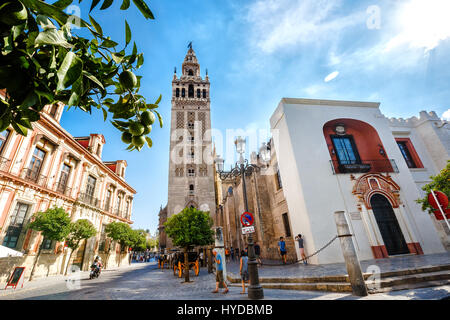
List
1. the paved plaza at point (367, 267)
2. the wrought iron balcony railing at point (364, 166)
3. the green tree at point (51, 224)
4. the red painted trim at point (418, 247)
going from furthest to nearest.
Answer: the wrought iron balcony railing at point (364, 166)
the green tree at point (51, 224)
the red painted trim at point (418, 247)
the paved plaza at point (367, 267)

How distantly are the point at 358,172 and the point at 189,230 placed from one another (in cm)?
1081

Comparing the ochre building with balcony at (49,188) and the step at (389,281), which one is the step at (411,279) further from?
the ochre building with balcony at (49,188)

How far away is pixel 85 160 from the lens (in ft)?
57.6

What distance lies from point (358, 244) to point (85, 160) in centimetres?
2113

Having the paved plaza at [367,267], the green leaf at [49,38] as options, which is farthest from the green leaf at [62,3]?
the paved plaza at [367,267]

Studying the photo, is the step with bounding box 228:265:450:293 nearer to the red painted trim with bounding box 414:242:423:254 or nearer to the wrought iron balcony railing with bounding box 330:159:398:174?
the red painted trim with bounding box 414:242:423:254

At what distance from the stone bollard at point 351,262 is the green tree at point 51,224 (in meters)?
14.4

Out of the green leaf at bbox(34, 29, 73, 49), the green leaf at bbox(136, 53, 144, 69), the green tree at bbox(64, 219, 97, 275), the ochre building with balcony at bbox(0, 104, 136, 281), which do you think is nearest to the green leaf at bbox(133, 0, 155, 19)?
the green leaf at bbox(136, 53, 144, 69)

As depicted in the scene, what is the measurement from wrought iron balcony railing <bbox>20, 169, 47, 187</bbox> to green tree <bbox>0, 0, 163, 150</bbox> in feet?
48.8

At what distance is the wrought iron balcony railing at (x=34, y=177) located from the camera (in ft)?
38.0

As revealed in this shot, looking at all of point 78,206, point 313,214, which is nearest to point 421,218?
point 313,214

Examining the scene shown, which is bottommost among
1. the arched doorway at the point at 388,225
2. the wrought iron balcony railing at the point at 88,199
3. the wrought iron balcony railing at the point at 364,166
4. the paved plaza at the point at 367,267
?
the paved plaza at the point at 367,267

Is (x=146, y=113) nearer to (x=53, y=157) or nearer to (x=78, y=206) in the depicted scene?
(x=53, y=157)

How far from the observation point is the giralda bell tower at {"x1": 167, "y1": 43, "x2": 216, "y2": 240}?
24.7 metres
